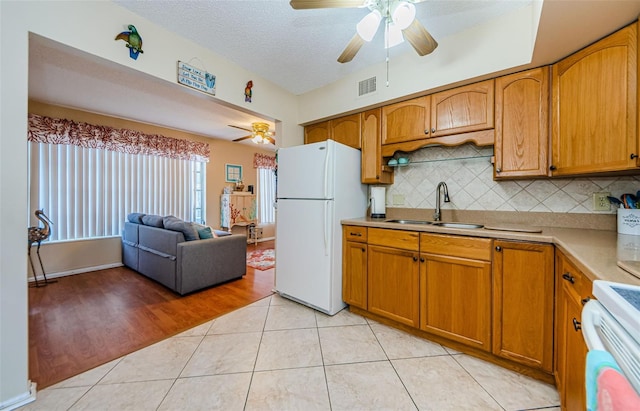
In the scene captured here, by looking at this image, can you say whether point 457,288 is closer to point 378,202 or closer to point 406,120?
point 378,202

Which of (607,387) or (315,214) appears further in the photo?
(315,214)

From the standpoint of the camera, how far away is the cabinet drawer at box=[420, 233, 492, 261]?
163 cm

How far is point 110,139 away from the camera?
3.87 m

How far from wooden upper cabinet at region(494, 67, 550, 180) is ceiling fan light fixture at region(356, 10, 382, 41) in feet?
3.57

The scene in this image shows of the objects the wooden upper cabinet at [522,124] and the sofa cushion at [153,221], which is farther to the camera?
the sofa cushion at [153,221]

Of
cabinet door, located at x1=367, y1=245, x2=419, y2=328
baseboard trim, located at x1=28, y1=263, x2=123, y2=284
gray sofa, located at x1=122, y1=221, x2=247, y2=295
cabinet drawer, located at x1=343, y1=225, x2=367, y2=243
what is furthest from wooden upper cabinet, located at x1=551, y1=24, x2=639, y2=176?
baseboard trim, located at x1=28, y1=263, x2=123, y2=284

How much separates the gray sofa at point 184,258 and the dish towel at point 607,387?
122 inches

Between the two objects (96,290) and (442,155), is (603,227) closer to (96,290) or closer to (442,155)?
(442,155)

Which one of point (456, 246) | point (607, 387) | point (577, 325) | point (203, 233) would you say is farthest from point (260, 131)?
point (607, 387)

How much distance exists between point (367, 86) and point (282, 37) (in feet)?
2.98

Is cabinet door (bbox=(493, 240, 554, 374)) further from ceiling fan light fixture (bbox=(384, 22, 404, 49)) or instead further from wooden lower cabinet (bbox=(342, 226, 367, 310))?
ceiling fan light fixture (bbox=(384, 22, 404, 49))

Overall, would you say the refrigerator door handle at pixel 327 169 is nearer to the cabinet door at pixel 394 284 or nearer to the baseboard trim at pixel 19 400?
the cabinet door at pixel 394 284

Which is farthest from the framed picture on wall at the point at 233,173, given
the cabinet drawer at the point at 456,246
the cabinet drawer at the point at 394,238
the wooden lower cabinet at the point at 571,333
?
the wooden lower cabinet at the point at 571,333

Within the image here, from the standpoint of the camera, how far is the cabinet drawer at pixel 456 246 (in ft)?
5.35
